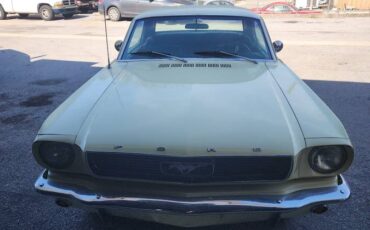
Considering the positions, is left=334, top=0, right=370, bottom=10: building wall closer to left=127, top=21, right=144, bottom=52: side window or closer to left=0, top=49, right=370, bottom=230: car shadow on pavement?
left=0, top=49, right=370, bottom=230: car shadow on pavement

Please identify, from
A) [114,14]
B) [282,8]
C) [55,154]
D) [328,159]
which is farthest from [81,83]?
[282,8]

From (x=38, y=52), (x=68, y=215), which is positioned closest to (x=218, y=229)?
(x=68, y=215)

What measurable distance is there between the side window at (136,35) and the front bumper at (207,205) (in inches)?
75.7

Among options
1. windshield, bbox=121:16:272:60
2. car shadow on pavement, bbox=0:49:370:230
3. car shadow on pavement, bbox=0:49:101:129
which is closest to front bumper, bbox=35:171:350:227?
car shadow on pavement, bbox=0:49:370:230

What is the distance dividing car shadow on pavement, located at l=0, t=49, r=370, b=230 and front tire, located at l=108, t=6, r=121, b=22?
343 inches

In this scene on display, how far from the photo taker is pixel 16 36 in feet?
45.3

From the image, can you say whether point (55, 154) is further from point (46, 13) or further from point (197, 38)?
point (46, 13)

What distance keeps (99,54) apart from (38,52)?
192 centimetres

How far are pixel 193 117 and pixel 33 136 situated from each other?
10.1 feet

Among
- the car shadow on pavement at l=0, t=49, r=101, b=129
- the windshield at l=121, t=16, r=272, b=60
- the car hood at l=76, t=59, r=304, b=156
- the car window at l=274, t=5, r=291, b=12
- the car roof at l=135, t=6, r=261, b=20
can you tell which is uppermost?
the car roof at l=135, t=6, r=261, b=20

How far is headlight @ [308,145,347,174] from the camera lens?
2.42 m

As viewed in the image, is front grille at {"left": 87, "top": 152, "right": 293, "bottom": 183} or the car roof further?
the car roof

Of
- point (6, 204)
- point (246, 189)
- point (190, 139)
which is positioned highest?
point (190, 139)

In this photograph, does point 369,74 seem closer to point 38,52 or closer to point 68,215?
point 68,215
